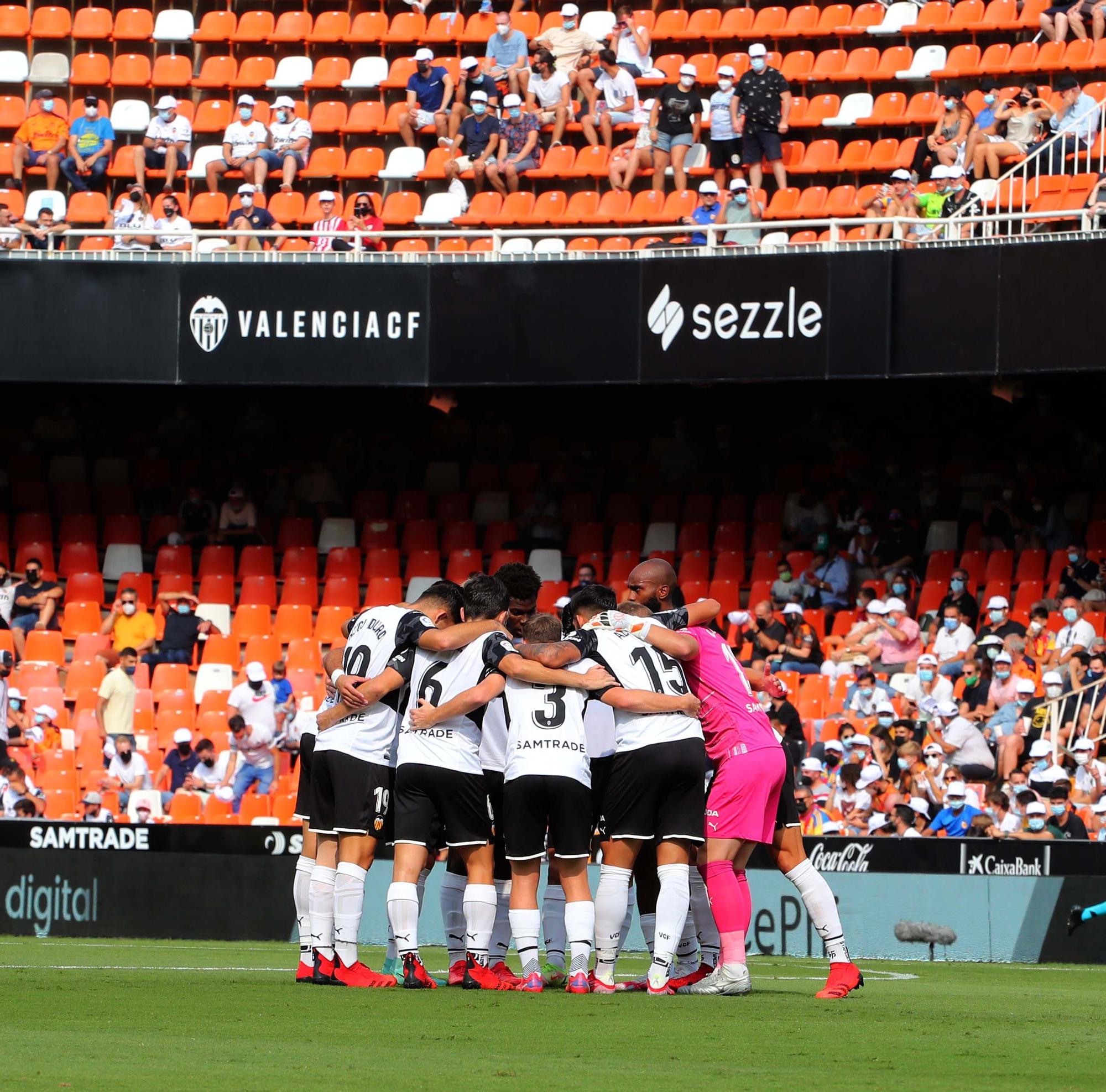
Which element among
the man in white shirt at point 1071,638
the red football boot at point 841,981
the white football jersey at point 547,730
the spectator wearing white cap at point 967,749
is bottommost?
the red football boot at point 841,981

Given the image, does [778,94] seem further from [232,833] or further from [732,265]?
[232,833]

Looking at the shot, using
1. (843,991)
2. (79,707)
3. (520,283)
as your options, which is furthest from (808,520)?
(843,991)

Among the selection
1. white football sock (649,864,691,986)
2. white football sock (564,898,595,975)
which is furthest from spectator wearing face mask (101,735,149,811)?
white football sock (649,864,691,986)

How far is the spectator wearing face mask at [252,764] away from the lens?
18797 mm

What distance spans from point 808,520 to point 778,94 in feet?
15.9

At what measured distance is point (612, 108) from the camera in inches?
926

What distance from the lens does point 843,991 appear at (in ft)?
30.3

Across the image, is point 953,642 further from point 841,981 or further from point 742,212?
point 841,981

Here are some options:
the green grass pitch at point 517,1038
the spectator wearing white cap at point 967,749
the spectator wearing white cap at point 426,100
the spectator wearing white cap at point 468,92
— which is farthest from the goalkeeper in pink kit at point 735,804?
the spectator wearing white cap at point 426,100

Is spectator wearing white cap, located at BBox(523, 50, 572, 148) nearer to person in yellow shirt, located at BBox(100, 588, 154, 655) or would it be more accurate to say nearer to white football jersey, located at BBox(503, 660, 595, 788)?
person in yellow shirt, located at BBox(100, 588, 154, 655)

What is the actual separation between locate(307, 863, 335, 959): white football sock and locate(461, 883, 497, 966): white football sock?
645 mm

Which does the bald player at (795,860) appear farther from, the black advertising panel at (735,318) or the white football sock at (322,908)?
the black advertising panel at (735,318)

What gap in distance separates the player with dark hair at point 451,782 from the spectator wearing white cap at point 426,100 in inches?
612

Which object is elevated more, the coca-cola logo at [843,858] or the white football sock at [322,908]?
the white football sock at [322,908]
